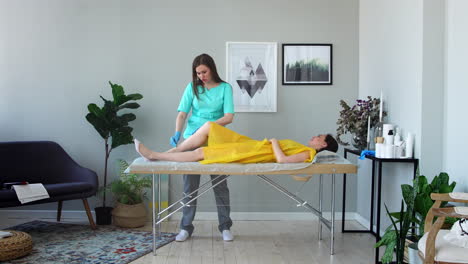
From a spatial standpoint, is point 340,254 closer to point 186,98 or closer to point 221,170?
point 221,170

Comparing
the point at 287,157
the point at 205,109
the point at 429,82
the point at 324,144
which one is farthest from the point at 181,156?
the point at 429,82

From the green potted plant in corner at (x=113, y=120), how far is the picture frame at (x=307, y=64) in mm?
1327

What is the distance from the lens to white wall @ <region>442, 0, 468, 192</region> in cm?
289

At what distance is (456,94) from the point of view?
2.99m

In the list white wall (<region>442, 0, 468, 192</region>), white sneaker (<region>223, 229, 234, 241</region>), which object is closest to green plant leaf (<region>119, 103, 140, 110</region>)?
white sneaker (<region>223, 229, 234, 241</region>)

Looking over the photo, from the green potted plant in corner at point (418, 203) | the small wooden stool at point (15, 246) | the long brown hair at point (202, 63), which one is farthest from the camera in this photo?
the long brown hair at point (202, 63)

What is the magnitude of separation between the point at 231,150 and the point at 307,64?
1545 mm

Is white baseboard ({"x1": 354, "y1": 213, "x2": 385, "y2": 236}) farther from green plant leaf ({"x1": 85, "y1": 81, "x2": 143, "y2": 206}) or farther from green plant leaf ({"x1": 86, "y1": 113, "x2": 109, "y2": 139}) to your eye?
green plant leaf ({"x1": 86, "y1": 113, "x2": 109, "y2": 139})

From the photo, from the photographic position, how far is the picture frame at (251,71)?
4422mm

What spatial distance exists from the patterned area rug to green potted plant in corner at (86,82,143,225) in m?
0.34

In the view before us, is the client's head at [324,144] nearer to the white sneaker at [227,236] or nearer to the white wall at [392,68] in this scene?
the white wall at [392,68]

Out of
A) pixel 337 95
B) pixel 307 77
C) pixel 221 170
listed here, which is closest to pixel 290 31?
pixel 307 77

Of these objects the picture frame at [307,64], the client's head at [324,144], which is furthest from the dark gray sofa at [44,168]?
the picture frame at [307,64]

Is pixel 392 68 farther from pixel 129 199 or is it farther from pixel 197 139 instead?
pixel 129 199
